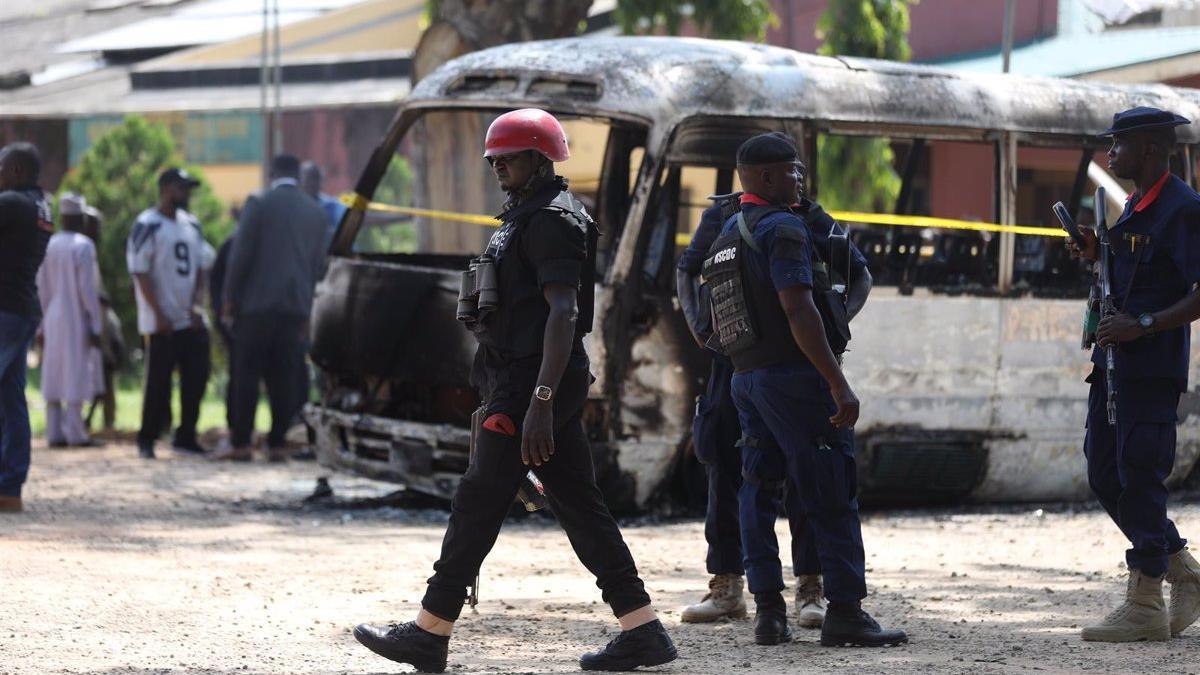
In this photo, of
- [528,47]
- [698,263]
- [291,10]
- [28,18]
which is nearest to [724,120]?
[528,47]

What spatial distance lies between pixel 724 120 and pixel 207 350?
4892mm

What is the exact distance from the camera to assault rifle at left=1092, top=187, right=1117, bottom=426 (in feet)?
21.6

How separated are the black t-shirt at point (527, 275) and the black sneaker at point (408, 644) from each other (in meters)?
0.76

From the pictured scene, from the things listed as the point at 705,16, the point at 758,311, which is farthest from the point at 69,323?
the point at 758,311

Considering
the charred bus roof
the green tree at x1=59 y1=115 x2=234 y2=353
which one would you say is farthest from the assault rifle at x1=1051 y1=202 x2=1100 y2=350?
the green tree at x1=59 y1=115 x2=234 y2=353

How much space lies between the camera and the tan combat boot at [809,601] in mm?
6961

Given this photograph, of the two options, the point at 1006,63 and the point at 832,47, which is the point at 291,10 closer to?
the point at 832,47

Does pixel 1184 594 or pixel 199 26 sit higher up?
pixel 199 26

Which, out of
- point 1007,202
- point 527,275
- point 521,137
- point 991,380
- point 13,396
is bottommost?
point 13,396

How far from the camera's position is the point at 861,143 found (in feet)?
49.7

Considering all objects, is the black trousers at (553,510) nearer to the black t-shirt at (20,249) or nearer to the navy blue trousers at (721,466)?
the navy blue trousers at (721,466)

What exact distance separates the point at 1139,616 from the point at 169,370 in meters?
8.17

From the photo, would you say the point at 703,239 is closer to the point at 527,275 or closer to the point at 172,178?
the point at 527,275

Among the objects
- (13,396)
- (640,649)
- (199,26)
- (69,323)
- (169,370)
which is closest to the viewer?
(640,649)
